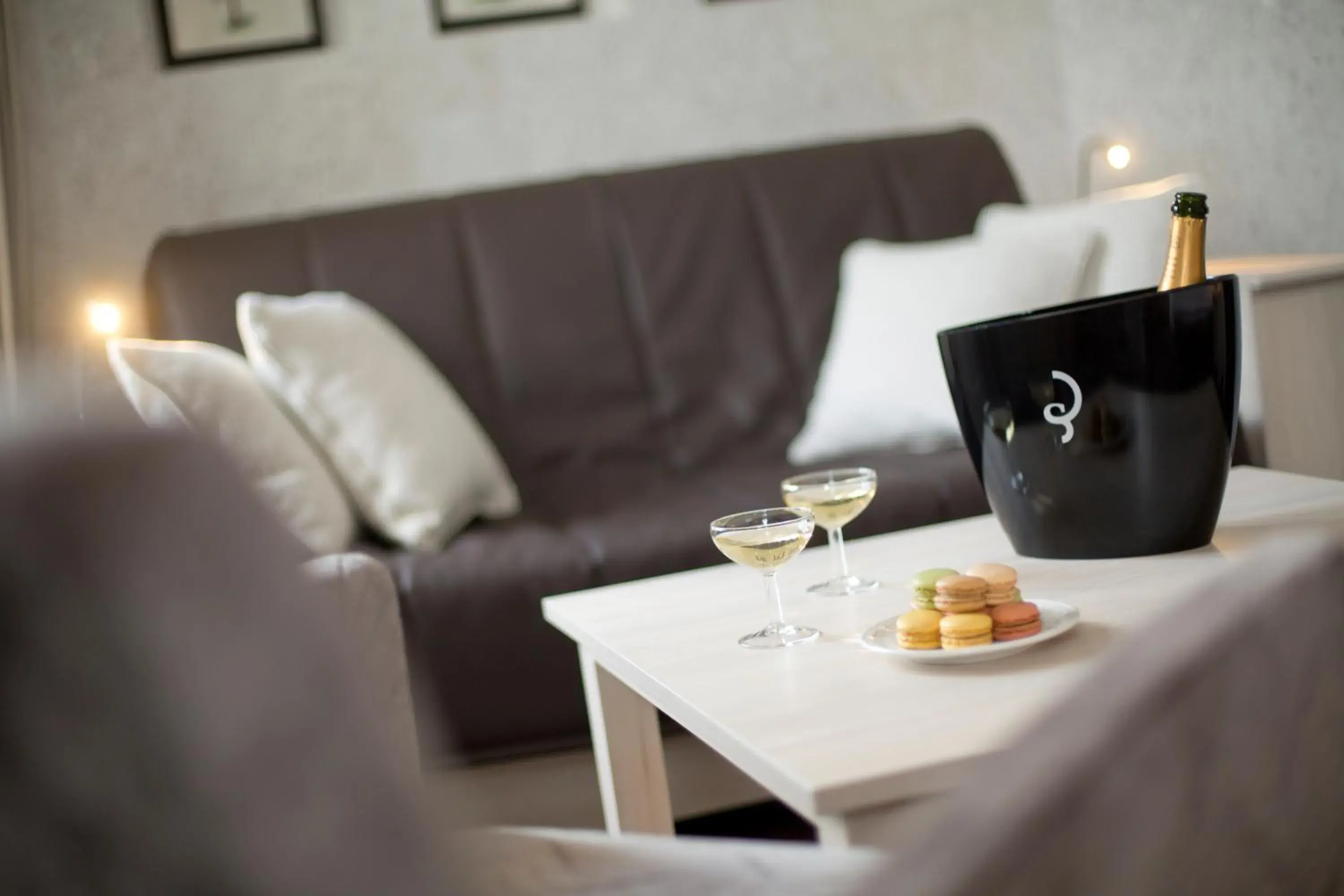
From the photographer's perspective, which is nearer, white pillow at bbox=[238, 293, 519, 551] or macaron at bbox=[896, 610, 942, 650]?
macaron at bbox=[896, 610, 942, 650]

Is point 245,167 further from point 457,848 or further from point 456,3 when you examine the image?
point 457,848

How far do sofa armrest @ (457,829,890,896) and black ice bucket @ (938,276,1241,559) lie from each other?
0.68 meters

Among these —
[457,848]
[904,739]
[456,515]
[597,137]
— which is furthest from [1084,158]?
[457,848]

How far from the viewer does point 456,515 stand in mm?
2199

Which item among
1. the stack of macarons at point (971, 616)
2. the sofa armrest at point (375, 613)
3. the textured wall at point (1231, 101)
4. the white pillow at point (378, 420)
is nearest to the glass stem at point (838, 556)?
the stack of macarons at point (971, 616)

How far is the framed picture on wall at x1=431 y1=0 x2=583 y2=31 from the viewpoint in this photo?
3072 millimetres

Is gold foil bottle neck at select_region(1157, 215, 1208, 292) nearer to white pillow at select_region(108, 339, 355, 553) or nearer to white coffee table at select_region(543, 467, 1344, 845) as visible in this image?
white coffee table at select_region(543, 467, 1344, 845)

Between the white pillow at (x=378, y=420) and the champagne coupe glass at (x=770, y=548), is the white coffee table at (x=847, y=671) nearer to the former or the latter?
the champagne coupe glass at (x=770, y=548)

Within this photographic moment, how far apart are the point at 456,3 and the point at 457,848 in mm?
2979

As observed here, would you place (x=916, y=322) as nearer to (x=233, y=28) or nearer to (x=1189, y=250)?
(x=1189, y=250)

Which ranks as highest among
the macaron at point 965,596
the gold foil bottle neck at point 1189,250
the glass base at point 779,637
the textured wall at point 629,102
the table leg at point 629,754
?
the textured wall at point 629,102

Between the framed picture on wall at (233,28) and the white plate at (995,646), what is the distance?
238 cm

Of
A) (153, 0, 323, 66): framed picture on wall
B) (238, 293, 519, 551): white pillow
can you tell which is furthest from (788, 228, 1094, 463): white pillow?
(153, 0, 323, 66): framed picture on wall

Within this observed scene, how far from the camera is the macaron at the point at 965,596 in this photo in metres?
1.02
